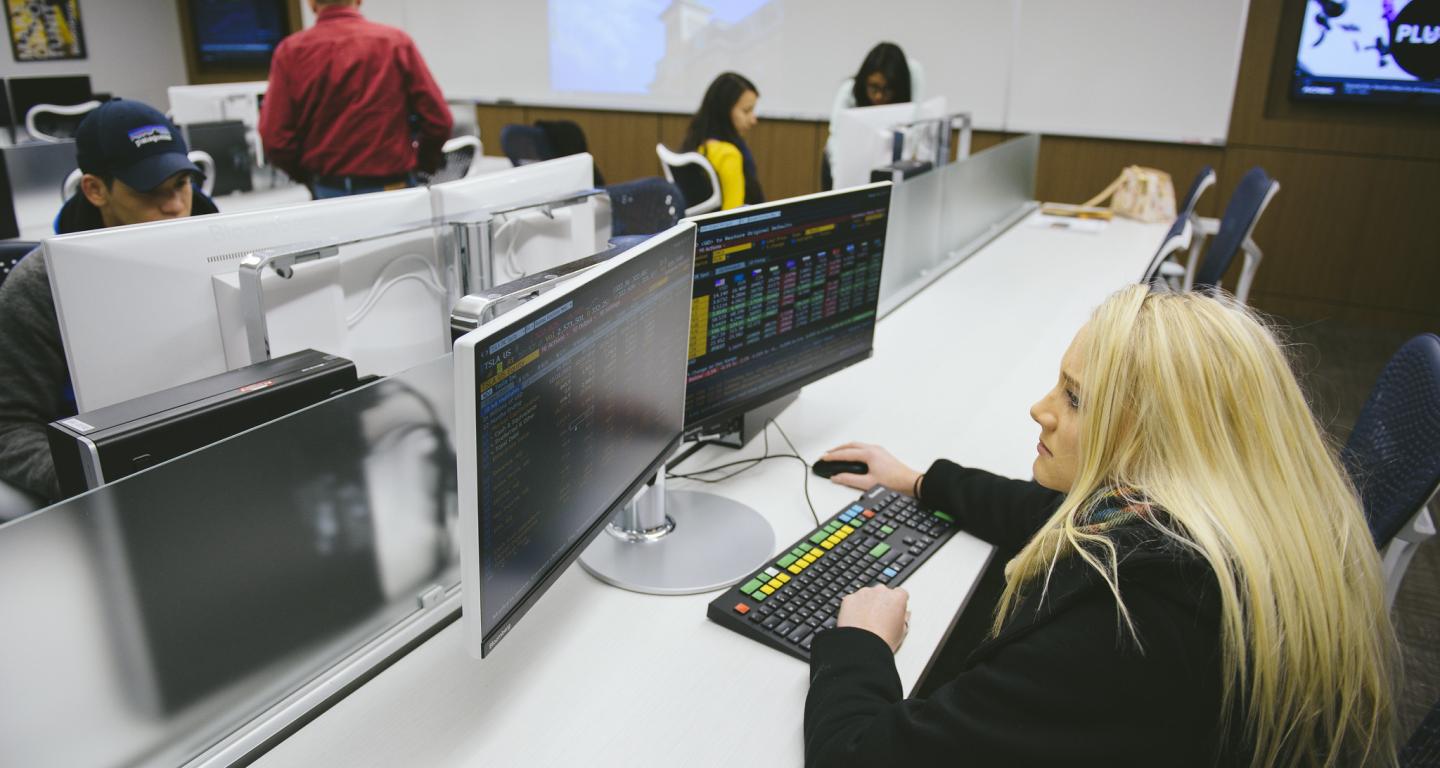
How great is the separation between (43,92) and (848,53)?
4.65 m

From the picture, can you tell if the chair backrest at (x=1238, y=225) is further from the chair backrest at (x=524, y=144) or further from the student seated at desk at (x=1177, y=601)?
the chair backrest at (x=524, y=144)

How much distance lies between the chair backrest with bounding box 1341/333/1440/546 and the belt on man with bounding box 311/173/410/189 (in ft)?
10.6

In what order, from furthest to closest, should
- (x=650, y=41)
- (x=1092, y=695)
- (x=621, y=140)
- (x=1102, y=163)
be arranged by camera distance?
(x=621, y=140) → (x=650, y=41) → (x=1102, y=163) → (x=1092, y=695)

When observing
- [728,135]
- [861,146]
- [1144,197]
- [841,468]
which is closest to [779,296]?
[841,468]

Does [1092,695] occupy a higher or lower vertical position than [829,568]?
higher

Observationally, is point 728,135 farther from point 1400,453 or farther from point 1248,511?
point 1248,511

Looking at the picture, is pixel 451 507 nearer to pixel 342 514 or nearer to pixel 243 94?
pixel 342 514

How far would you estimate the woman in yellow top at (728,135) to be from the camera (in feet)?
12.3

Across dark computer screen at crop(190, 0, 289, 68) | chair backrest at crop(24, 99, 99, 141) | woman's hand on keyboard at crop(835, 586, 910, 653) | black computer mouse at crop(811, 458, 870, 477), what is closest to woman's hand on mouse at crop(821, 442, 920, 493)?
black computer mouse at crop(811, 458, 870, 477)

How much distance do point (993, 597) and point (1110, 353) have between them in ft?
2.89

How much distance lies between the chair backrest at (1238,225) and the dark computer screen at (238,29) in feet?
23.0

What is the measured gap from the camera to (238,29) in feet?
24.9

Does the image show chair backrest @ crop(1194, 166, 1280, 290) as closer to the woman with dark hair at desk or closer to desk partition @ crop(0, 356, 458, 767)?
the woman with dark hair at desk

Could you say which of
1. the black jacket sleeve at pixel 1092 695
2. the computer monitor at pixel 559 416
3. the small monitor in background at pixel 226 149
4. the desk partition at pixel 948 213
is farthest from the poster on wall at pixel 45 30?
the black jacket sleeve at pixel 1092 695
